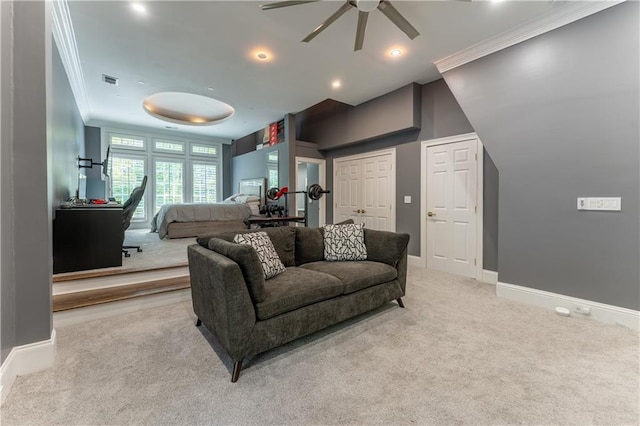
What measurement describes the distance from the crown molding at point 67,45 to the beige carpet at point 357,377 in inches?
120

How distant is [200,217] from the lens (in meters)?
5.71

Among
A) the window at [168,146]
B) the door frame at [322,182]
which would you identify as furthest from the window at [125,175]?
the door frame at [322,182]

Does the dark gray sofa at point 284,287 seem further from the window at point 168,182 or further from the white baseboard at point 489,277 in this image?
the window at point 168,182

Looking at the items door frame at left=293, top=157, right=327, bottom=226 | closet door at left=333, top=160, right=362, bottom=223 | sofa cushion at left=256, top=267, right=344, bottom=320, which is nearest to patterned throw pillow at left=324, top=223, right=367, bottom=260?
sofa cushion at left=256, top=267, right=344, bottom=320

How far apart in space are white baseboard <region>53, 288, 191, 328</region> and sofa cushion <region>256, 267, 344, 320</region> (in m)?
1.46

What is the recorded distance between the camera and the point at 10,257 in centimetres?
→ 170

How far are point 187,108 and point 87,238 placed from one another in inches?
175

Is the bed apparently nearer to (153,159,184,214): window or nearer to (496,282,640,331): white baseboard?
(153,159,184,214): window

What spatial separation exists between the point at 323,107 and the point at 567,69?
4171mm

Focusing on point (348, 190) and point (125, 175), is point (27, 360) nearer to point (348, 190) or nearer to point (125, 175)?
point (348, 190)

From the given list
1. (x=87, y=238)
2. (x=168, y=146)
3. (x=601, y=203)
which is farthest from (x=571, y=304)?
(x=168, y=146)

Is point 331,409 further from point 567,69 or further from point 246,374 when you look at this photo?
point 567,69

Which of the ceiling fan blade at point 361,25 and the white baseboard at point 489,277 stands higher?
the ceiling fan blade at point 361,25

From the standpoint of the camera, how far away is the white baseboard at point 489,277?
3.67m
